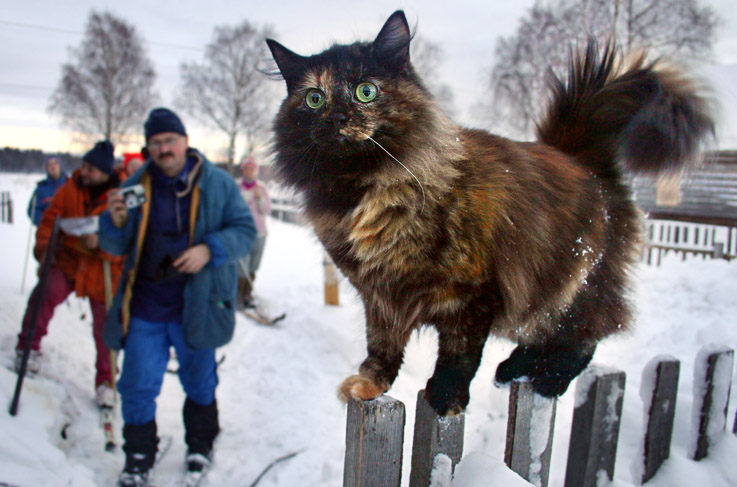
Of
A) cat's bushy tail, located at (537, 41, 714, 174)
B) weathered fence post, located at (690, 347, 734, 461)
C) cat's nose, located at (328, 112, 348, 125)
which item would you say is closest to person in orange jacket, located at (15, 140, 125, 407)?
cat's nose, located at (328, 112, 348, 125)

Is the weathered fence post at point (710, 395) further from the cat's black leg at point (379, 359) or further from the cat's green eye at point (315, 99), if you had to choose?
the cat's green eye at point (315, 99)

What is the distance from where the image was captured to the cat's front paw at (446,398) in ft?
3.68

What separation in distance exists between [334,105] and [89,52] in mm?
15312

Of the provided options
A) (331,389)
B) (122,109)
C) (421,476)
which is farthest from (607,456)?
(122,109)

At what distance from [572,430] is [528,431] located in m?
0.43

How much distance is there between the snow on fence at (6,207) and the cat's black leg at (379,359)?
408 inches

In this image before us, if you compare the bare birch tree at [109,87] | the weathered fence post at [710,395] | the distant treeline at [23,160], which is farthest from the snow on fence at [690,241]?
the bare birch tree at [109,87]

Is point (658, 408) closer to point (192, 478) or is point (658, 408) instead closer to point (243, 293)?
point (192, 478)

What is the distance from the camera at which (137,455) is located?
246cm

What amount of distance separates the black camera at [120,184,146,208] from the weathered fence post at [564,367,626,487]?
2272mm

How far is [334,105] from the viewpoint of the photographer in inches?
41.5

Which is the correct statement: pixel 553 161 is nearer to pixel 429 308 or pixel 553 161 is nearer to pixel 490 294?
pixel 490 294

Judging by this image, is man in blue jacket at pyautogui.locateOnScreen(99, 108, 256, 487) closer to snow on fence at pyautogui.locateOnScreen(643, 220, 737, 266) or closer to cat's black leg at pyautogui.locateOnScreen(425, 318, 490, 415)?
cat's black leg at pyautogui.locateOnScreen(425, 318, 490, 415)

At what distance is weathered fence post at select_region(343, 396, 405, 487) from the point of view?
3.51ft
